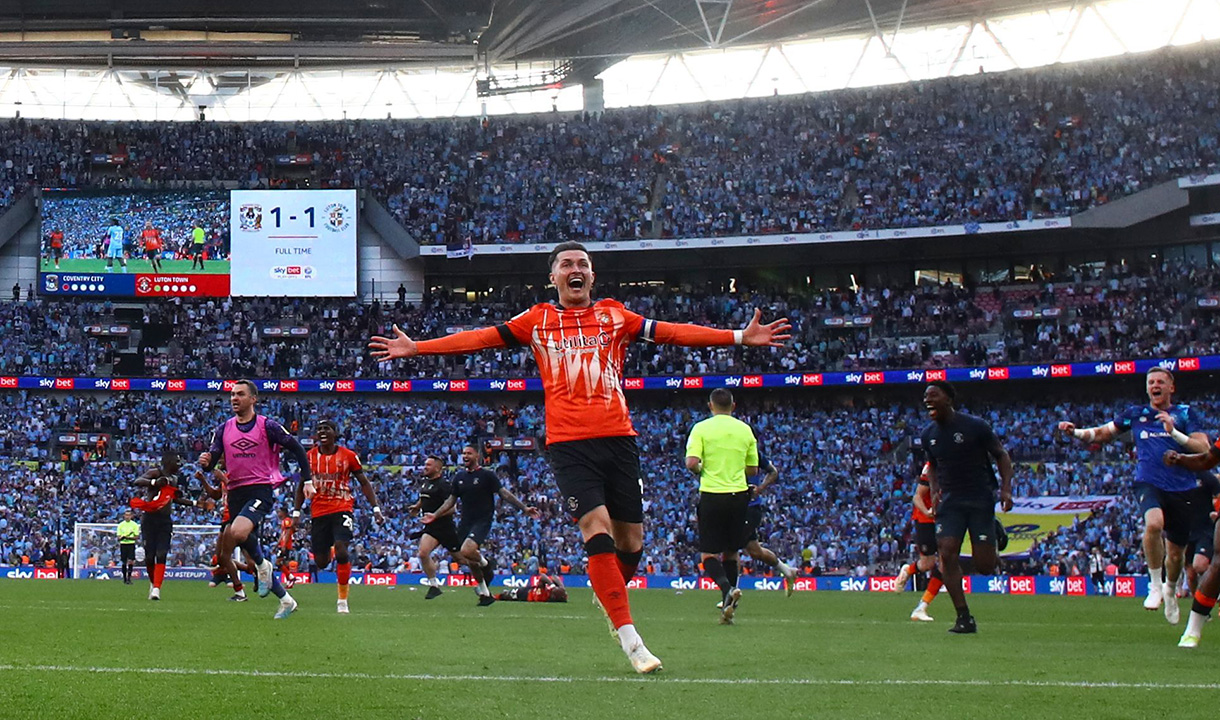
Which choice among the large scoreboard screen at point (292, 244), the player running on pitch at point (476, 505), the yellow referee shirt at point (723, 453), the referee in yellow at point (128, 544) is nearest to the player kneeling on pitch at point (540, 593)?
the player running on pitch at point (476, 505)

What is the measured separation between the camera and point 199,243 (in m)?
52.5

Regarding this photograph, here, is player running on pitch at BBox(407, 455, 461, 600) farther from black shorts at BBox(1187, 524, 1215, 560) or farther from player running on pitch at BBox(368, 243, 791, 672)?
player running on pitch at BBox(368, 243, 791, 672)

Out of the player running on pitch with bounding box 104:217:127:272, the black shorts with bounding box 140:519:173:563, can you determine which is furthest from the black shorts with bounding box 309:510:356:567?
the player running on pitch with bounding box 104:217:127:272

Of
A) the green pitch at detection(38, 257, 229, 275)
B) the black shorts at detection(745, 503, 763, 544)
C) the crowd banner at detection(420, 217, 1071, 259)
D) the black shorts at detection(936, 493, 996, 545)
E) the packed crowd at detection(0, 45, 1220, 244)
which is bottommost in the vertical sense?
the black shorts at detection(745, 503, 763, 544)

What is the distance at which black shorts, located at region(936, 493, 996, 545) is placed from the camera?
1255 cm

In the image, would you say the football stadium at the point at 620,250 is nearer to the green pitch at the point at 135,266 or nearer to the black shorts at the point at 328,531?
the green pitch at the point at 135,266

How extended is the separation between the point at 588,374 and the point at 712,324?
4202 cm

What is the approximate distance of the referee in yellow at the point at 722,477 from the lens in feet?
46.5

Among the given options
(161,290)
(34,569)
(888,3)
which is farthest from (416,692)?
(888,3)

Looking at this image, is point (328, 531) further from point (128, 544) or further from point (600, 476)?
point (128, 544)

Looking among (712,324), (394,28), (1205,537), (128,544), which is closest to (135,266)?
(394,28)

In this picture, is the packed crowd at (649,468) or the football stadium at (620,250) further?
the football stadium at (620,250)

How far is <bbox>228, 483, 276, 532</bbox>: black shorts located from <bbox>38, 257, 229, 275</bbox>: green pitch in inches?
1517

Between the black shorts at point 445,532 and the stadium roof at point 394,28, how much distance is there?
117 feet
